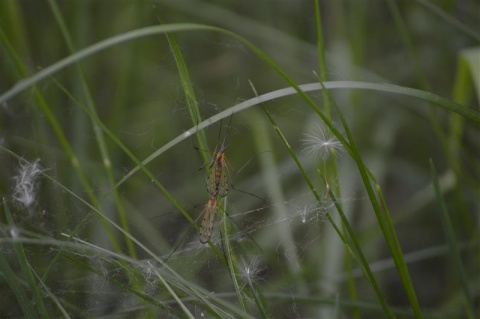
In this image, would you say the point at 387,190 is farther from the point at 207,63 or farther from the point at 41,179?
the point at 41,179

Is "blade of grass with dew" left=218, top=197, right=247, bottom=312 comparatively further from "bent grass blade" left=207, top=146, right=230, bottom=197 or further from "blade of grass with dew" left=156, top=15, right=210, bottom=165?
"blade of grass with dew" left=156, top=15, right=210, bottom=165

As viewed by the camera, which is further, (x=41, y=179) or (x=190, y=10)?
(x=190, y=10)

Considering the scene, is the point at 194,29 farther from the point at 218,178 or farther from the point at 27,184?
the point at 27,184

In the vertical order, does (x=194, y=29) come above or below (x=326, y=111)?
above

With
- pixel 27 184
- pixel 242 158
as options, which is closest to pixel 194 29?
pixel 27 184

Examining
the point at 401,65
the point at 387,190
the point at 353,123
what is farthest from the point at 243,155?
Result: the point at 401,65

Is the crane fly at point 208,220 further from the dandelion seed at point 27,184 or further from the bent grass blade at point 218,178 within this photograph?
the dandelion seed at point 27,184

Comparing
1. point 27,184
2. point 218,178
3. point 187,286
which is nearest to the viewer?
point 187,286

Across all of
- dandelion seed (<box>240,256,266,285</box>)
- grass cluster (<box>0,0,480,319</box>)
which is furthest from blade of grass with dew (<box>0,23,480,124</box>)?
dandelion seed (<box>240,256,266,285</box>)
